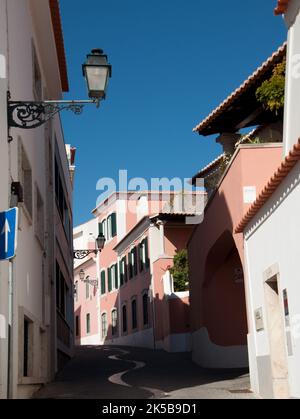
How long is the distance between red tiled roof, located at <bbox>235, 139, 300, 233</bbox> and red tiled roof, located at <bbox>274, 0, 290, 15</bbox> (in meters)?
4.63

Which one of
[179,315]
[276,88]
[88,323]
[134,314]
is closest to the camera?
[276,88]

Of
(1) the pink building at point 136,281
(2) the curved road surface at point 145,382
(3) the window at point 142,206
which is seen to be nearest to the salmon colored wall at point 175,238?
(1) the pink building at point 136,281

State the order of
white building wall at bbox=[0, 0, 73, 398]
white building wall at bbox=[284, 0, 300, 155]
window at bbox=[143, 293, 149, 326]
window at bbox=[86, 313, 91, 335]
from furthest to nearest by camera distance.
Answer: window at bbox=[86, 313, 91, 335]
window at bbox=[143, 293, 149, 326]
white building wall at bbox=[284, 0, 300, 155]
white building wall at bbox=[0, 0, 73, 398]

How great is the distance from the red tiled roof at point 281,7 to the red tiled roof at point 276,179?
463cm

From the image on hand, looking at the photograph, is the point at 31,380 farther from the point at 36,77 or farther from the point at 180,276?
the point at 180,276

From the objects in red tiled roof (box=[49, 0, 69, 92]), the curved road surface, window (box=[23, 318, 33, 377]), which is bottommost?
the curved road surface

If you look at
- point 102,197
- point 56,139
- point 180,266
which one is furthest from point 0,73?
point 102,197

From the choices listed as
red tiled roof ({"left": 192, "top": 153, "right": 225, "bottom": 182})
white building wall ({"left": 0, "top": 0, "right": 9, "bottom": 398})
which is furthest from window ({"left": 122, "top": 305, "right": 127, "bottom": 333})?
white building wall ({"left": 0, "top": 0, "right": 9, "bottom": 398})

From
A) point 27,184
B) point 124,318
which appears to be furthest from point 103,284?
point 27,184

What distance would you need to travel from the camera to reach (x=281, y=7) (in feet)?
45.3

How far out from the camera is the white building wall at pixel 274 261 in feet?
32.1

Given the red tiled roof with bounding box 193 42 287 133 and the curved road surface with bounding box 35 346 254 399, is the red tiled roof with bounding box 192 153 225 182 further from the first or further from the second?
the curved road surface with bounding box 35 346 254 399

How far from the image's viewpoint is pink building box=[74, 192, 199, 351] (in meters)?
31.9

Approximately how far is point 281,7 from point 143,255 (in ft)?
80.3
